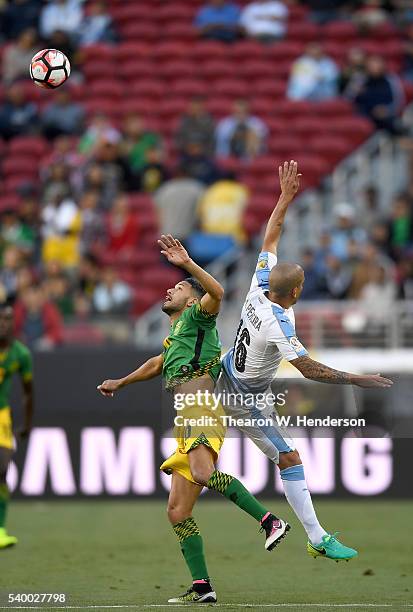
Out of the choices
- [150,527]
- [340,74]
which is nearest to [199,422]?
[150,527]

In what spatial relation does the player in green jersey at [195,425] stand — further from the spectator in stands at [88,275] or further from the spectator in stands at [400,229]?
the spectator in stands at [400,229]

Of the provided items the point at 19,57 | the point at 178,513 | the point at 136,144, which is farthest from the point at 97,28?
the point at 178,513

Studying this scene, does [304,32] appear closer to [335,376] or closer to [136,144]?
[136,144]

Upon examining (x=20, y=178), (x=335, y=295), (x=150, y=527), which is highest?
(x=20, y=178)

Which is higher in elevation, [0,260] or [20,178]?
[20,178]

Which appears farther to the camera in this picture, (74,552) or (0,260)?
(0,260)

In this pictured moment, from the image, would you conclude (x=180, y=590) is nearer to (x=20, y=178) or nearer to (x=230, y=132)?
(x=230, y=132)

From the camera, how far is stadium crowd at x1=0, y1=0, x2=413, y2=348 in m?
17.0

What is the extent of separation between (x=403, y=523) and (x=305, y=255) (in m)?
4.50

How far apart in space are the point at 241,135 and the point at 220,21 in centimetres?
298

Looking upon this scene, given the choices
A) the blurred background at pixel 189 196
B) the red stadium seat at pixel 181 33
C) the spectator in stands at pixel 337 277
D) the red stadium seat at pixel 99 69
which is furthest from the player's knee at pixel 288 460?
the red stadium seat at pixel 181 33

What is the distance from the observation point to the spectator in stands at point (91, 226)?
1869cm

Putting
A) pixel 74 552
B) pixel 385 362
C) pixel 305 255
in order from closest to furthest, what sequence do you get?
pixel 74 552 → pixel 385 362 → pixel 305 255

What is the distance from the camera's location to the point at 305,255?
17141 millimetres
